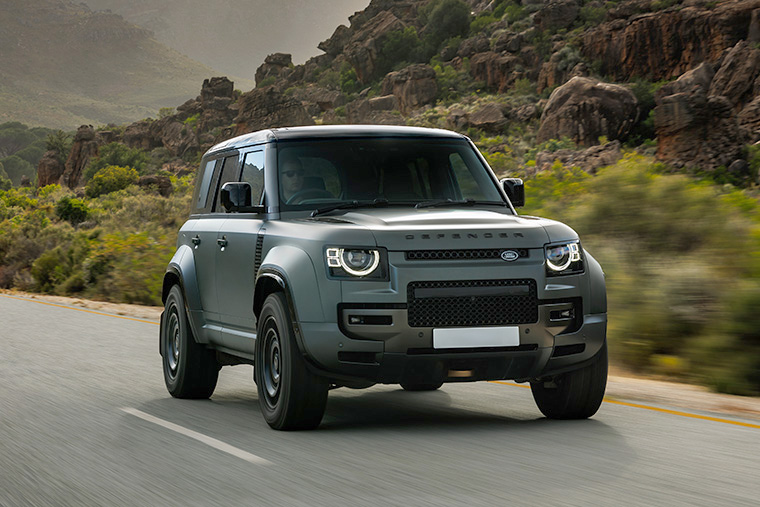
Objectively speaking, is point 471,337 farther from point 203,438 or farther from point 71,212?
point 71,212

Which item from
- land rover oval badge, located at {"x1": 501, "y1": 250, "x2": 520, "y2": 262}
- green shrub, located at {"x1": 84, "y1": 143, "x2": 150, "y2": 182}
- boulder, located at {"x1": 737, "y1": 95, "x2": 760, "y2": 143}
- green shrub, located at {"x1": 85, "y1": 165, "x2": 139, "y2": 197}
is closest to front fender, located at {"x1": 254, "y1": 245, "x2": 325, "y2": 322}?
land rover oval badge, located at {"x1": 501, "y1": 250, "x2": 520, "y2": 262}

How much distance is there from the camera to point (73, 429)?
25.0ft

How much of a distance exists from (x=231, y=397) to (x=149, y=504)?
162 inches

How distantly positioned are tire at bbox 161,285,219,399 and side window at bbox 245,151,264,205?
4.65 feet

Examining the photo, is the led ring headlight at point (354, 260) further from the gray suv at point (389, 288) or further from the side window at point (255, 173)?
→ the side window at point (255, 173)

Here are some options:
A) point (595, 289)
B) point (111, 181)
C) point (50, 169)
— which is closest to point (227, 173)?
point (595, 289)

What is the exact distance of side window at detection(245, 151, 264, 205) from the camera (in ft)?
26.7

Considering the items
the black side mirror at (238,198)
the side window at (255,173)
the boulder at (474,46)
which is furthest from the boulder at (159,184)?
the black side mirror at (238,198)

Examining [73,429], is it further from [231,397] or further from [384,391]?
[384,391]

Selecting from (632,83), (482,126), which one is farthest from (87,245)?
(632,83)

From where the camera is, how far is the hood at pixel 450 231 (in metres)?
6.52

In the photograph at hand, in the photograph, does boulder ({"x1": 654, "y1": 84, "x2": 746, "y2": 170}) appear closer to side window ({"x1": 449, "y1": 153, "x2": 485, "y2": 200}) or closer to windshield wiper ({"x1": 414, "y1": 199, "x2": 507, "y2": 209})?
side window ({"x1": 449, "y1": 153, "x2": 485, "y2": 200})

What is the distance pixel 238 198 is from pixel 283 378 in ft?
5.14

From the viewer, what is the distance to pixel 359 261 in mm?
6551
